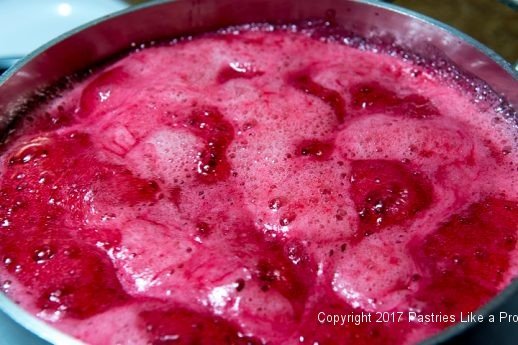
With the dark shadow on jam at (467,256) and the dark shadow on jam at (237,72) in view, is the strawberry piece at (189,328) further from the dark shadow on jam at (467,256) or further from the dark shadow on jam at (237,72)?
the dark shadow on jam at (237,72)

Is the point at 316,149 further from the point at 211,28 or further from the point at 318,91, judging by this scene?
the point at 211,28

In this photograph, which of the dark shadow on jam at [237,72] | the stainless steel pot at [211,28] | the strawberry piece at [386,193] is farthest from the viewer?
the dark shadow on jam at [237,72]

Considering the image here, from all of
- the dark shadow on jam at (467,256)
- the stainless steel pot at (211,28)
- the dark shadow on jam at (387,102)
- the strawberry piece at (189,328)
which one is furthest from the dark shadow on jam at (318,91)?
the strawberry piece at (189,328)

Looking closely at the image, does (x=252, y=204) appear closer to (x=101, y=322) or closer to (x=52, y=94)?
(x=101, y=322)

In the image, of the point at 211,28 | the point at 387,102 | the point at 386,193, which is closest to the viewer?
the point at 386,193

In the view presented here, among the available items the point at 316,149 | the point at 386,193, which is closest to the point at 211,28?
the point at 316,149

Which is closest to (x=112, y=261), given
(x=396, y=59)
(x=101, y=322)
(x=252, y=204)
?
(x=101, y=322)
